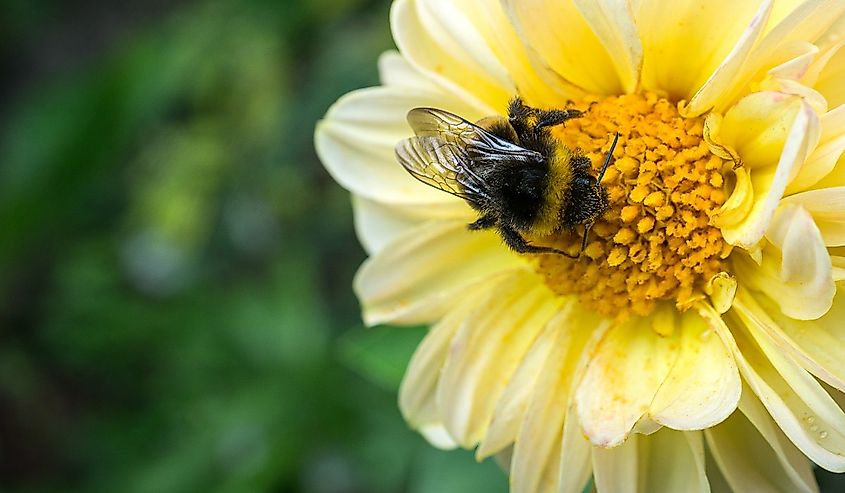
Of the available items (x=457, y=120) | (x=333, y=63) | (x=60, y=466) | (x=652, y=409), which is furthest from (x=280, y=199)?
(x=652, y=409)

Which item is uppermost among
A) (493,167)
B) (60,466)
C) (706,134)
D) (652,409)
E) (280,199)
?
(493,167)

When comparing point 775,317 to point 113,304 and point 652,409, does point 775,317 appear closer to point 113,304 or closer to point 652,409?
point 652,409

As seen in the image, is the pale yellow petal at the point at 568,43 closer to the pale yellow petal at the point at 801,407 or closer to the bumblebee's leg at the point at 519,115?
the bumblebee's leg at the point at 519,115

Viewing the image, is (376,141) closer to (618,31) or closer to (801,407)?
(618,31)

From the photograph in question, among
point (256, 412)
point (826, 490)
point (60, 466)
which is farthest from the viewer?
point (60, 466)

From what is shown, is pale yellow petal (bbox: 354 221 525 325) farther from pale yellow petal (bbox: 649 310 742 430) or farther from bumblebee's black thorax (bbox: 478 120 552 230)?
pale yellow petal (bbox: 649 310 742 430)

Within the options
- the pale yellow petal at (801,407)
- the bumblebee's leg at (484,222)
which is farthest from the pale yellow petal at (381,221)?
the pale yellow petal at (801,407)

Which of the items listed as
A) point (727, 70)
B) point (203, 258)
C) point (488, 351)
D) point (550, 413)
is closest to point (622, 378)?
point (550, 413)
